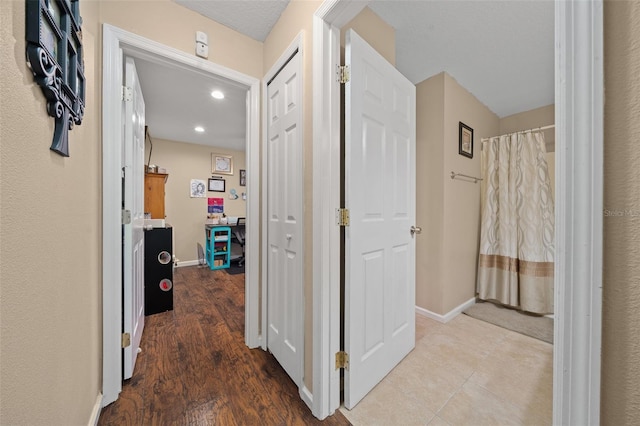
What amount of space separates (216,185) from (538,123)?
509cm

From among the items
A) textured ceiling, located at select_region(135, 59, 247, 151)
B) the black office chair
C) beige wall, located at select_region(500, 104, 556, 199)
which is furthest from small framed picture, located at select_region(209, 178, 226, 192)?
beige wall, located at select_region(500, 104, 556, 199)

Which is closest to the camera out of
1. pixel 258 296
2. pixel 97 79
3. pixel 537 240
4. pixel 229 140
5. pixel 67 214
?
pixel 67 214

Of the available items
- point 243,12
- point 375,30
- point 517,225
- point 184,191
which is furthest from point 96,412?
point 184,191

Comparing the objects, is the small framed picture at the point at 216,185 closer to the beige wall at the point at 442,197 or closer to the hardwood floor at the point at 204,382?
the hardwood floor at the point at 204,382

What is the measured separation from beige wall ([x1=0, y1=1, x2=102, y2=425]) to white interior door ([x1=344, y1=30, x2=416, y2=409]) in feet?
3.54

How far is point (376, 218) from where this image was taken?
139cm

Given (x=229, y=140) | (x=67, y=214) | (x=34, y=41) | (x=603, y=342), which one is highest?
(x=229, y=140)

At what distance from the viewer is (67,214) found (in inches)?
34.4

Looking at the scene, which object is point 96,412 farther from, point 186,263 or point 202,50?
point 186,263

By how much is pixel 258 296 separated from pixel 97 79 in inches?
63.8

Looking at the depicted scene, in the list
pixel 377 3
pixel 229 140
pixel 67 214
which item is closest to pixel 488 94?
pixel 377 3

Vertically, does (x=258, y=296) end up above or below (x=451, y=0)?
below

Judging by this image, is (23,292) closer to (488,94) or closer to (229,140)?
(488,94)

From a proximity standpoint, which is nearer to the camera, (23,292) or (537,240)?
(23,292)
